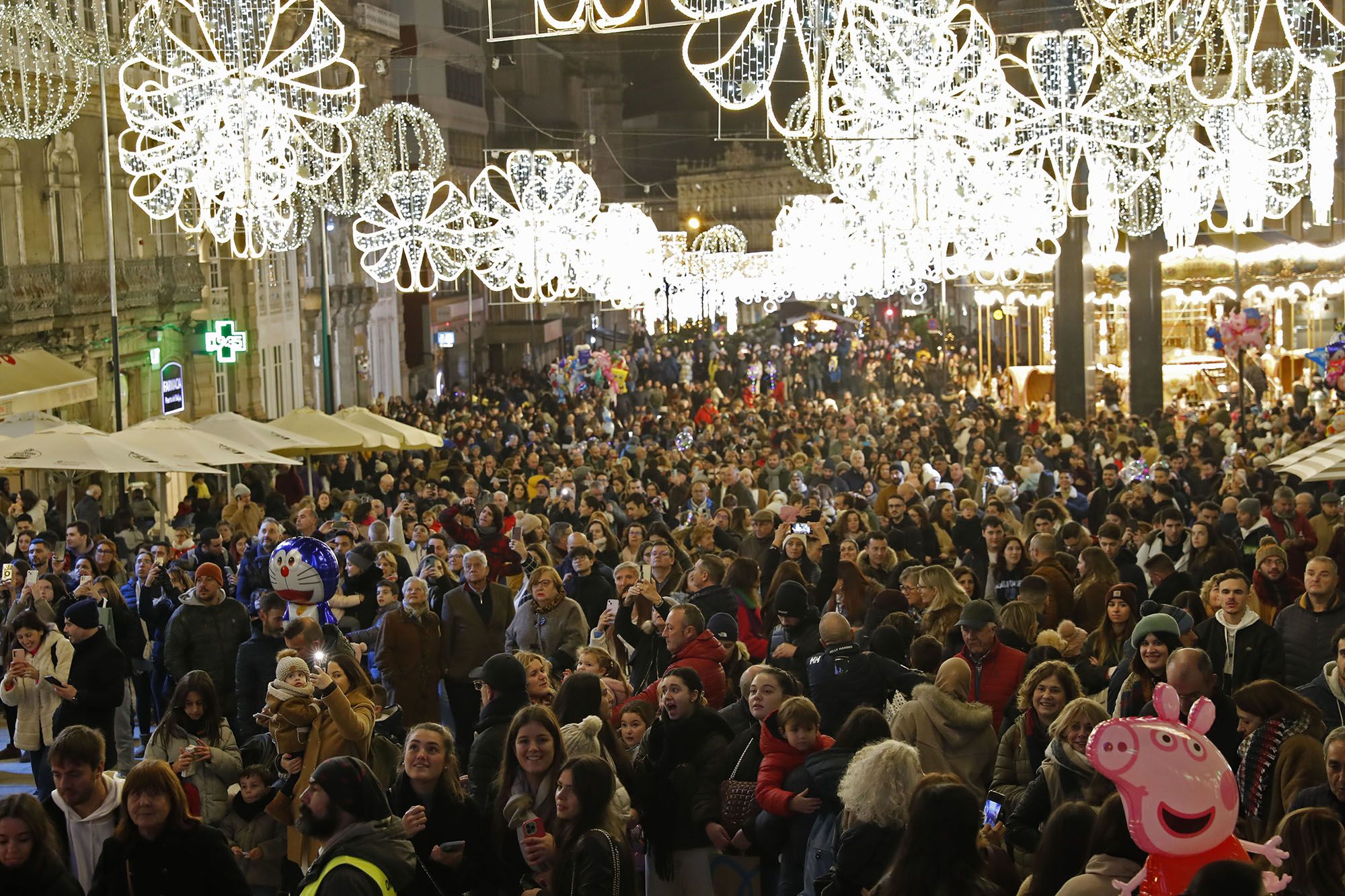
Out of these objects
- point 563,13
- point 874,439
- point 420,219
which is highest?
point 563,13

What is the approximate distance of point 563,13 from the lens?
154 feet

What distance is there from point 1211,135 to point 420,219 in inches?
391

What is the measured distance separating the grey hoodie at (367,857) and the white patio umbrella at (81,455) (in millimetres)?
10708

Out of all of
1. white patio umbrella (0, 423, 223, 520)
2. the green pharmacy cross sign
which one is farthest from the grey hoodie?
the green pharmacy cross sign

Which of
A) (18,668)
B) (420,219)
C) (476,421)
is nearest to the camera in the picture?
(18,668)

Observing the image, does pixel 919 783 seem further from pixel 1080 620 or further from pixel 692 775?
pixel 1080 620

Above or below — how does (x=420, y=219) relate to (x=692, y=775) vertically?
above

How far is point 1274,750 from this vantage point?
21.3ft

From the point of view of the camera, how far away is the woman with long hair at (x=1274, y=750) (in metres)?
6.36

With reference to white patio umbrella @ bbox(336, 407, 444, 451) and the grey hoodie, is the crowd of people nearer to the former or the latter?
the grey hoodie

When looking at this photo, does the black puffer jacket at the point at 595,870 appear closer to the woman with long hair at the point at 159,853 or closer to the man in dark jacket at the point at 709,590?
the woman with long hair at the point at 159,853

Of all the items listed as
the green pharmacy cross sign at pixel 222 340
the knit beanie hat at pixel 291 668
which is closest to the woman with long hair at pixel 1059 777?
the knit beanie hat at pixel 291 668

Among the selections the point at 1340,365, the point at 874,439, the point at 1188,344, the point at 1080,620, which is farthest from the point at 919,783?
the point at 1188,344

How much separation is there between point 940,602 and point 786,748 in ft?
9.55
